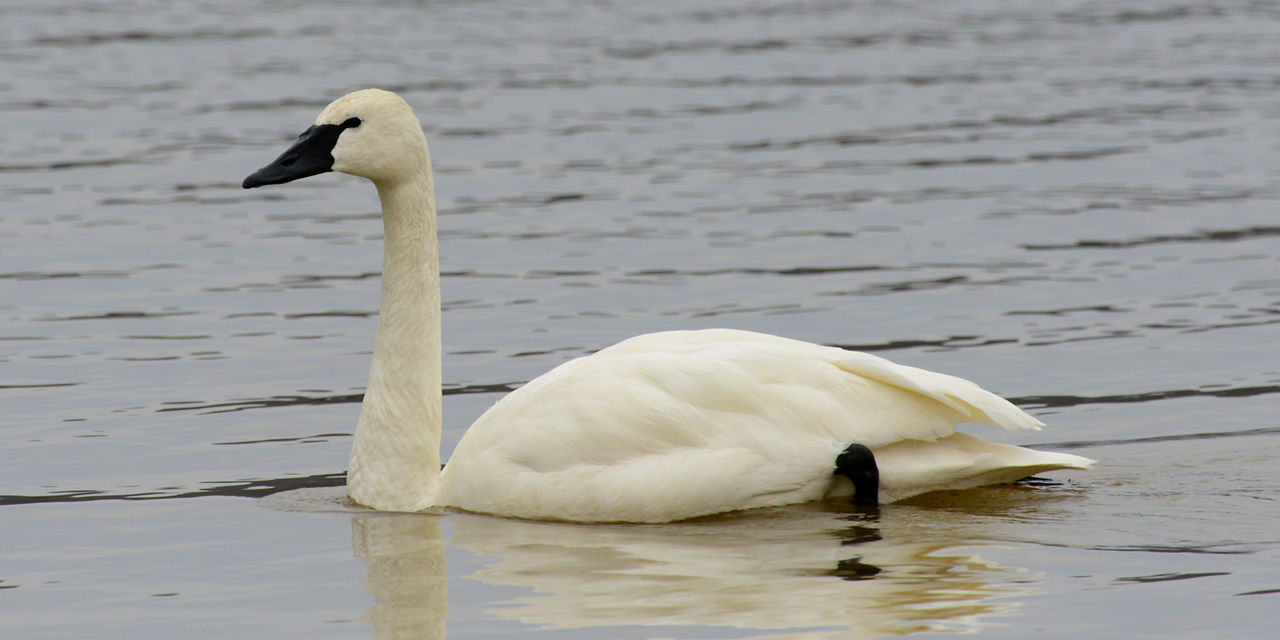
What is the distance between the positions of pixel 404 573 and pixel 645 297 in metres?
5.98

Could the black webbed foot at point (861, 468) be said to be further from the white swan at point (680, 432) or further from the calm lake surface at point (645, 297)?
the calm lake surface at point (645, 297)

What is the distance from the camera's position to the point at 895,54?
26.9 m

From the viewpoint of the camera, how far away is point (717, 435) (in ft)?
26.3

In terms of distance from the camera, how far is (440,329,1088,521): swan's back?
8016 mm

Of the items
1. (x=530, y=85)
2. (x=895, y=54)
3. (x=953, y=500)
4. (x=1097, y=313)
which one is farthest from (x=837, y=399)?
(x=895, y=54)

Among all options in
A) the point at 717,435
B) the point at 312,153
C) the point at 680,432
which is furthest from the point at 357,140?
the point at 717,435

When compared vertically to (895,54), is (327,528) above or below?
below

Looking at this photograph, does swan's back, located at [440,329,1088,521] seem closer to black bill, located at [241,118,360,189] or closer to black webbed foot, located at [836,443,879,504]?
Result: black webbed foot, located at [836,443,879,504]

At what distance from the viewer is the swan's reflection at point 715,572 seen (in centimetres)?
678

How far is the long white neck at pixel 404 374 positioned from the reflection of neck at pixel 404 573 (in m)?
0.17

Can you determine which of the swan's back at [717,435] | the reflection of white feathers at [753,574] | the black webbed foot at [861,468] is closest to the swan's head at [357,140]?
the swan's back at [717,435]

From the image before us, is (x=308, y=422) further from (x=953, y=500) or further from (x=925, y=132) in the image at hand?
(x=925, y=132)

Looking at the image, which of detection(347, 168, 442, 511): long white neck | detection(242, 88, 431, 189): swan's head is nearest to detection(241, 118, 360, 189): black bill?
detection(242, 88, 431, 189): swan's head

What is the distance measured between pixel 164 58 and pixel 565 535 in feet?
66.8
